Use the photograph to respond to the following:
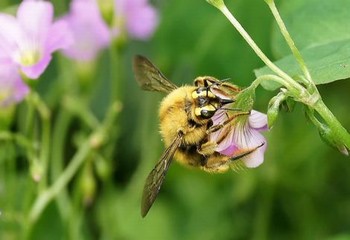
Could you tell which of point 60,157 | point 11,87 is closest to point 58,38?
point 11,87

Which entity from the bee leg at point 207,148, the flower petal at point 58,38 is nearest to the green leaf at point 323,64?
→ the bee leg at point 207,148

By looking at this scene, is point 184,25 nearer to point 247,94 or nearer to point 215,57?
point 215,57

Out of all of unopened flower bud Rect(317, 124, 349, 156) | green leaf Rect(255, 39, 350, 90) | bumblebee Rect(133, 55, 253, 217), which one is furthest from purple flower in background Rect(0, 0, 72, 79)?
unopened flower bud Rect(317, 124, 349, 156)

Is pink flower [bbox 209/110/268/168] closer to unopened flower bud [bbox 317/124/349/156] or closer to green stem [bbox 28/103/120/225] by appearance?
unopened flower bud [bbox 317/124/349/156]

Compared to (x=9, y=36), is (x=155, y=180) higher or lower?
lower

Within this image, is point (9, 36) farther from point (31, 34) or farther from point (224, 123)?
point (224, 123)

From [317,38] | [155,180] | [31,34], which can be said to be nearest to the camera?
[155,180]
